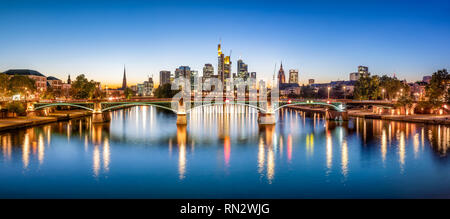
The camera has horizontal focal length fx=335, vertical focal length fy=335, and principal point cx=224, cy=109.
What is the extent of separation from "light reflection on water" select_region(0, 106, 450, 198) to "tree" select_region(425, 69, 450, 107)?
18.5 m

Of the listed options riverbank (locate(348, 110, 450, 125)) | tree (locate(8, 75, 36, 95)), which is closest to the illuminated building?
tree (locate(8, 75, 36, 95))

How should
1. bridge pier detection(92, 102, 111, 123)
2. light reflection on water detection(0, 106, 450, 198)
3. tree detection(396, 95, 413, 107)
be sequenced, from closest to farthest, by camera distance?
1. light reflection on water detection(0, 106, 450, 198)
2. bridge pier detection(92, 102, 111, 123)
3. tree detection(396, 95, 413, 107)

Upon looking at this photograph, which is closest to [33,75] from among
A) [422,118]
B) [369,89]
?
[369,89]

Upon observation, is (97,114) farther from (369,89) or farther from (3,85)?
(369,89)

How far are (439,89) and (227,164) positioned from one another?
51302mm

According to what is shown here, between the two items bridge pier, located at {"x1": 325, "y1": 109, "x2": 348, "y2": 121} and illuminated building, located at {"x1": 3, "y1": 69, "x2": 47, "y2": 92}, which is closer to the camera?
bridge pier, located at {"x1": 325, "y1": 109, "x2": 348, "y2": 121}

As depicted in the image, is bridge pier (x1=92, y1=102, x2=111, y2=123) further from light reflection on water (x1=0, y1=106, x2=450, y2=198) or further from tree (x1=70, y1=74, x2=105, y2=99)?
tree (x1=70, y1=74, x2=105, y2=99)

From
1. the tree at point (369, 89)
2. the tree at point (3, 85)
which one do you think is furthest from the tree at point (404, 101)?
the tree at point (3, 85)

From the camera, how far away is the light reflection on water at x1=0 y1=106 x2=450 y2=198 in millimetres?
20844

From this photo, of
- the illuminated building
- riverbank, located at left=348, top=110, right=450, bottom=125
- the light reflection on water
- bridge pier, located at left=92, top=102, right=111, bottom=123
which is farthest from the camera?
the illuminated building

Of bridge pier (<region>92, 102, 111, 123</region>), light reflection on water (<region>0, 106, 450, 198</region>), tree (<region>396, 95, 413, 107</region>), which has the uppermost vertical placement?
tree (<region>396, 95, 413, 107</region>)

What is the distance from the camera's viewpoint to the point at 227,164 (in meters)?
28.0

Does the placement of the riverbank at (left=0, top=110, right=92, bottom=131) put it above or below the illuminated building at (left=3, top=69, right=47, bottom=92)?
below
